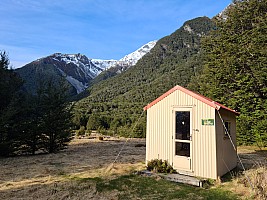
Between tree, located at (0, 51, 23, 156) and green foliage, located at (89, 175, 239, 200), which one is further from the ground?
tree, located at (0, 51, 23, 156)

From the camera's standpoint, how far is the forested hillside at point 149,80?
3966 cm

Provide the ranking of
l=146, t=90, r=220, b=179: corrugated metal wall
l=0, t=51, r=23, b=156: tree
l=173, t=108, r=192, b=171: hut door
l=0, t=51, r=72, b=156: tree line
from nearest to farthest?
l=146, t=90, r=220, b=179: corrugated metal wall → l=173, t=108, r=192, b=171: hut door → l=0, t=51, r=23, b=156: tree → l=0, t=51, r=72, b=156: tree line

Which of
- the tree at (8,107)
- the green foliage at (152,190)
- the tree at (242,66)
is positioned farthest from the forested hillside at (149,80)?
the green foliage at (152,190)

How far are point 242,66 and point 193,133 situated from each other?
38.2 feet

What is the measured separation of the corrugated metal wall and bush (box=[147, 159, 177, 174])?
0.54ft

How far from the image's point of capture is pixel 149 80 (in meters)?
57.6

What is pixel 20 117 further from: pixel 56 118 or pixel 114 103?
pixel 114 103

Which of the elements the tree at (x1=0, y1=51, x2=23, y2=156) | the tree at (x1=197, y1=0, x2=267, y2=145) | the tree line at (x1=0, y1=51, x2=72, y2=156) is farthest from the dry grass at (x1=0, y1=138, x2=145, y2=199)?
the tree at (x1=197, y1=0, x2=267, y2=145)

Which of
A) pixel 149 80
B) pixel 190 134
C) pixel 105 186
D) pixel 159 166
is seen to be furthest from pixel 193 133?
pixel 149 80

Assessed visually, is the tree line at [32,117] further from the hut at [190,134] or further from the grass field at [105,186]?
the hut at [190,134]

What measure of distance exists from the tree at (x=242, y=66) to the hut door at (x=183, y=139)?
980 centimetres

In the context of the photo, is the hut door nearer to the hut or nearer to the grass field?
the hut

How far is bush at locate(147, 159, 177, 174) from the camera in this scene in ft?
21.0

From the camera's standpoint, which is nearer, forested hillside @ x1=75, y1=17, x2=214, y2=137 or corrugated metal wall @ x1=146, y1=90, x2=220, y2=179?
corrugated metal wall @ x1=146, y1=90, x2=220, y2=179
